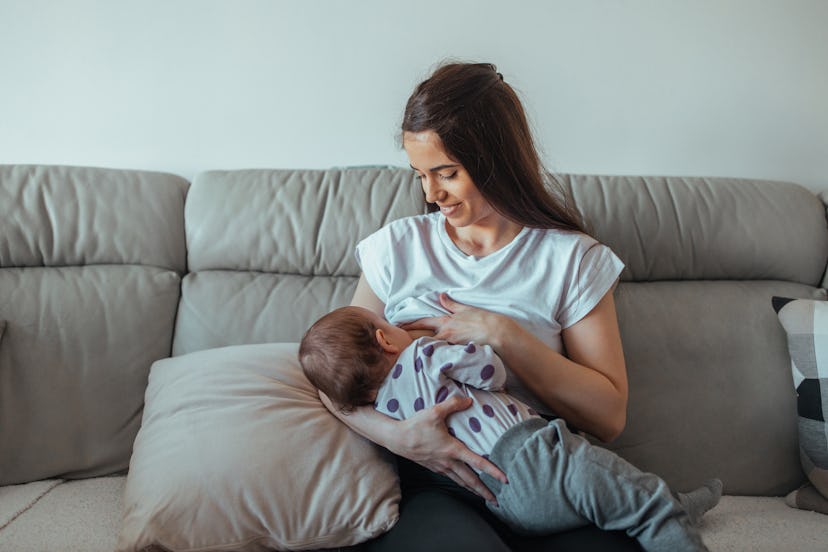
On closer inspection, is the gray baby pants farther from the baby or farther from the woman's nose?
the woman's nose

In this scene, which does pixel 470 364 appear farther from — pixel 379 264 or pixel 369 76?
pixel 369 76

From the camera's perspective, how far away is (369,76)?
6.60 feet

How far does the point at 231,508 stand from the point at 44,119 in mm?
1435

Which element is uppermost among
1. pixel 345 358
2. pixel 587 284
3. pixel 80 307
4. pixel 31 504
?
pixel 587 284

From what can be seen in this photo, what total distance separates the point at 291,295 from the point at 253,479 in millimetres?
649

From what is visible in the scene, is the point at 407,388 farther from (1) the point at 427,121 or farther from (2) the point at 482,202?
(1) the point at 427,121

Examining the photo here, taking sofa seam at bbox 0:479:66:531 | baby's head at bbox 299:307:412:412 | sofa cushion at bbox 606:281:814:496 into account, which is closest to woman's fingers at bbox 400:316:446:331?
baby's head at bbox 299:307:412:412

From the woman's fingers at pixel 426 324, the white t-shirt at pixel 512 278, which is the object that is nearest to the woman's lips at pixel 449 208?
the white t-shirt at pixel 512 278

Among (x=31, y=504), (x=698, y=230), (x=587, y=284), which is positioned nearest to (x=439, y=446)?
(x=587, y=284)

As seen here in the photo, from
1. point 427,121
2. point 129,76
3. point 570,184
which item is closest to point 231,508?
point 427,121

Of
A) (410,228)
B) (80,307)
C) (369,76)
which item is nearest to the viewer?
(410,228)

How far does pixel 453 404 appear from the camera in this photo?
120 centimetres

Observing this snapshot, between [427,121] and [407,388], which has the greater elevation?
[427,121]

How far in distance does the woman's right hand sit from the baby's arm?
1.7 inches
